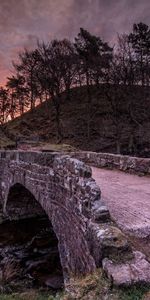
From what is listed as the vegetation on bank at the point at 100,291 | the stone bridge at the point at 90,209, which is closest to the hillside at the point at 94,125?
the stone bridge at the point at 90,209

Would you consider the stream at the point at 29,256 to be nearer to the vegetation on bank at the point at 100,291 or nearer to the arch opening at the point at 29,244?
the arch opening at the point at 29,244

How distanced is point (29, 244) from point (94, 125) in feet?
93.5

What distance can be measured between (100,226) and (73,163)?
2062 mm

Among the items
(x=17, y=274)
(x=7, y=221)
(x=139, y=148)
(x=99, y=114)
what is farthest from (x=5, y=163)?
(x=99, y=114)

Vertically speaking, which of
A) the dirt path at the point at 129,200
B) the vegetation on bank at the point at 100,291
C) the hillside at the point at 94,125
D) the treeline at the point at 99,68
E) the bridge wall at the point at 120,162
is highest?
the treeline at the point at 99,68

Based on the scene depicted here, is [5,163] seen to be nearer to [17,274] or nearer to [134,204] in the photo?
[17,274]

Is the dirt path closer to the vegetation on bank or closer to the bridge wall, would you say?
the bridge wall

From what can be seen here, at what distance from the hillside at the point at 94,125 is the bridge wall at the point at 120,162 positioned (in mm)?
12450

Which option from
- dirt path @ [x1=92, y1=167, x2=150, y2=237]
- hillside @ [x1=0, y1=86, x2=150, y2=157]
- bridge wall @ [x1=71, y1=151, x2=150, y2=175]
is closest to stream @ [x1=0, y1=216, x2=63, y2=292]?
dirt path @ [x1=92, y1=167, x2=150, y2=237]

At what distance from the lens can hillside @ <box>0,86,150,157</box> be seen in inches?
1245

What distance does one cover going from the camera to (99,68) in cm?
3195

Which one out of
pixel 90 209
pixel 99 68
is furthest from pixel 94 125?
pixel 90 209

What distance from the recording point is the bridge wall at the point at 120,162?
444 inches

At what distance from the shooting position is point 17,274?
32.1 feet
